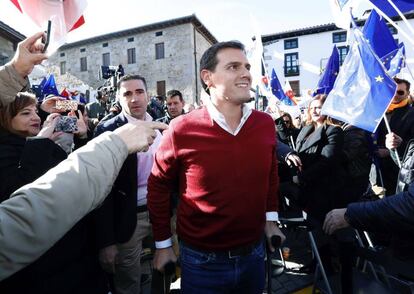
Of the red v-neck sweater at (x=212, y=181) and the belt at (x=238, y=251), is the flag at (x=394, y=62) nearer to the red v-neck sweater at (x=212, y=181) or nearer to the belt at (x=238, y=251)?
the red v-neck sweater at (x=212, y=181)

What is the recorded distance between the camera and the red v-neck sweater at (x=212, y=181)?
1878 mm

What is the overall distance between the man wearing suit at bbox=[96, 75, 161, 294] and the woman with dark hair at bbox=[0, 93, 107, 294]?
21cm

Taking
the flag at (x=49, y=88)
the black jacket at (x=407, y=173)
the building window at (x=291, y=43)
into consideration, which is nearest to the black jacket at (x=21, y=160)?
the black jacket at (x=407, y=173)

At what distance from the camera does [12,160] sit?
159 cm

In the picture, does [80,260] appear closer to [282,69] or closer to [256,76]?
[256,76]

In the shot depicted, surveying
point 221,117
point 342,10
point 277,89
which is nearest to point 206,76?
point 221,117

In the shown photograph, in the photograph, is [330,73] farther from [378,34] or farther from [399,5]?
[399,5]

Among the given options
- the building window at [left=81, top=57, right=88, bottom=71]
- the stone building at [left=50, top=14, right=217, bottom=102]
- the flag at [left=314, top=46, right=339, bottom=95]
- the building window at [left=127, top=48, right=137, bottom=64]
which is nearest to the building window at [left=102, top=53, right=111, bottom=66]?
the stone building at [left=50, top=14, right=217, bottom=102]

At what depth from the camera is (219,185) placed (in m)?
1.87

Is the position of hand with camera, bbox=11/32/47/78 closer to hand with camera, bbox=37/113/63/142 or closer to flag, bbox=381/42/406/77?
hand with camera, bbox=37/113/63/142

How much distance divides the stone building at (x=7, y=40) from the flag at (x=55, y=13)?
56.4 feet

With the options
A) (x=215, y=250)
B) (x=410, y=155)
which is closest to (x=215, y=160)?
(x=215, y=250)

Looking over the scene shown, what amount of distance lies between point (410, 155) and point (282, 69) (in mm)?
34169

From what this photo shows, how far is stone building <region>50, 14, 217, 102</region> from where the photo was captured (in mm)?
29062
